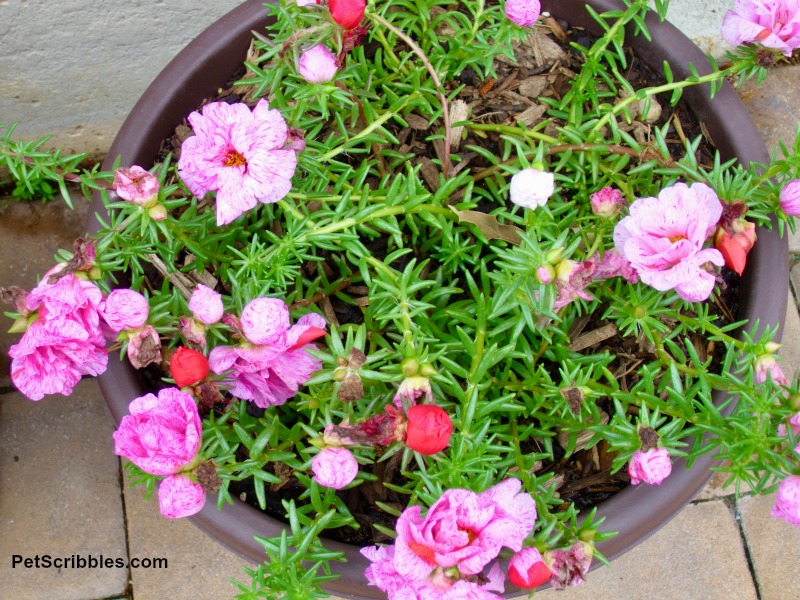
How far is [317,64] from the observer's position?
1061 millimetres

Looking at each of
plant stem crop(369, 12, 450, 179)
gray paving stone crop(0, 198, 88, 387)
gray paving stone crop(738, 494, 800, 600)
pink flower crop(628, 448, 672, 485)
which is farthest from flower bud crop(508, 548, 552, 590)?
gray paving stone crop(0, 198, 88, 387)

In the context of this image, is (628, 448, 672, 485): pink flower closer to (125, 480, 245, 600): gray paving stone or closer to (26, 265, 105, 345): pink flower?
(26, 265, 105, 345): pink flower

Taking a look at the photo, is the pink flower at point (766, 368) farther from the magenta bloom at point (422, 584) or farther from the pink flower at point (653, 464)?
the magenta bloom at point (422, 584)

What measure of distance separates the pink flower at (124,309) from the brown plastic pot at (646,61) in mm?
252

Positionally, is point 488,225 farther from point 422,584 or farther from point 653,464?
point 422,584

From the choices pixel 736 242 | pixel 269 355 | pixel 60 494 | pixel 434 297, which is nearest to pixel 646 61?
pixel 736 242

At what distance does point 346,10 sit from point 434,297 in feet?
1.50

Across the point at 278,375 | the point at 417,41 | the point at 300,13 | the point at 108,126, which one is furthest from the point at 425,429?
the point at 108,126

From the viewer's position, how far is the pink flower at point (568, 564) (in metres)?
1.01

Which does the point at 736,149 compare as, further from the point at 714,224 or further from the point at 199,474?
the point at 199,474

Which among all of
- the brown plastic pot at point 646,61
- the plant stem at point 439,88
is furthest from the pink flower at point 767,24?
the plant stem at point 439,88

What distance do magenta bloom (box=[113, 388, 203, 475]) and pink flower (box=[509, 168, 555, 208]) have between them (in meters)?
0.51

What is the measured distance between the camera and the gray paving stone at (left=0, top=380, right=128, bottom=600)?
1809 mm

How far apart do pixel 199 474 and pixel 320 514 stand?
229 millimetres
